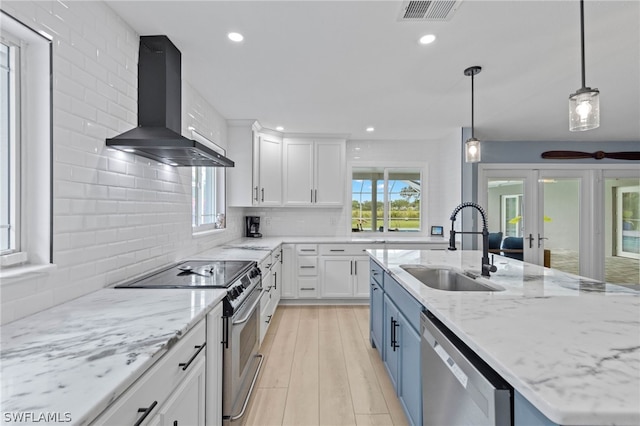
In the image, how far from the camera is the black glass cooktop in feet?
5.61

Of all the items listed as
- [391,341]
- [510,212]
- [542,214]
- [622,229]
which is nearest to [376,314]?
[391,341]

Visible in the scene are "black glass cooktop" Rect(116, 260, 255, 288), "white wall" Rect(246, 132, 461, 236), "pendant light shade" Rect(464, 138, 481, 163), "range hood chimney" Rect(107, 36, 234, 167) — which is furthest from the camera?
"white wall" Rect(246, 132, 461, 236)

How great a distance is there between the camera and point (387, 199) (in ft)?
16.5

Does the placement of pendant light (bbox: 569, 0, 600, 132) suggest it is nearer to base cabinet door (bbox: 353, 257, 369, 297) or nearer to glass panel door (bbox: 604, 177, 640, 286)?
base cabinet door (bbox: 353, 257, 369, 297)

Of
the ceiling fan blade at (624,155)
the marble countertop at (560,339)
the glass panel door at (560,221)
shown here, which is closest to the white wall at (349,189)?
the glass panel door at (560,221)

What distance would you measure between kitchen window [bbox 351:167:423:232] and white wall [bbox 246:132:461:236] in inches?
5.6

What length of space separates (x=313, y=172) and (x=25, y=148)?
3.48 metres

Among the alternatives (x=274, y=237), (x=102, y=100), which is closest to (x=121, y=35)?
(x=102, y=100)

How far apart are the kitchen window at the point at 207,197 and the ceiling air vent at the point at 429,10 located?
2133 mm

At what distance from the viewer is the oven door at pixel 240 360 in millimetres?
1645

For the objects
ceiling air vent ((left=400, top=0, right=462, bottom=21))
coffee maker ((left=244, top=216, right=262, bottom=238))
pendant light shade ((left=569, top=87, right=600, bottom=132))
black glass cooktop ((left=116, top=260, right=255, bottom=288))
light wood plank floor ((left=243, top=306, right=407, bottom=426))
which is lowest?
light wood plank floor ((left=243, top=306, right=407, bottom=426))

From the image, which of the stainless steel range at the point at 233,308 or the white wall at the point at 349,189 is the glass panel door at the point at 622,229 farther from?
the stainless steel range at the point at 233,308

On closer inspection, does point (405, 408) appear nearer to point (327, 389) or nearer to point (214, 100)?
point (327, 389)

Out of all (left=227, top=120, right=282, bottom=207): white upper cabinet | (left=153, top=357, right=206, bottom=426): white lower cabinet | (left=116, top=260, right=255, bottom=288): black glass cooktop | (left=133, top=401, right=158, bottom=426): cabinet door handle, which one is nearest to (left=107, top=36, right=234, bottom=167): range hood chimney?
(left=116, top=260, right=255, bottom=288): black glass cooktop
